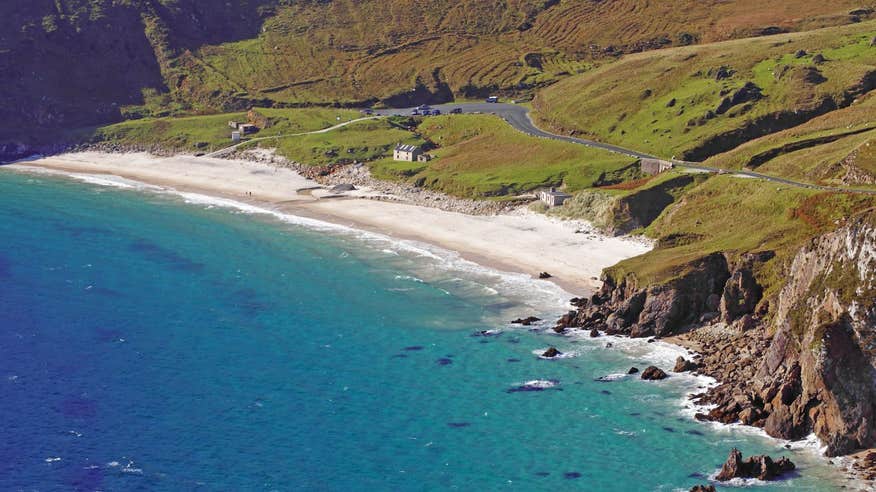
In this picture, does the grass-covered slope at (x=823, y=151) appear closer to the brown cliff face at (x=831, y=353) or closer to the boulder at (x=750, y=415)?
the brown cliff face at (x=831, y=353)

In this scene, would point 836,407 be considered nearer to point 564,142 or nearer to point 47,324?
point 47,324

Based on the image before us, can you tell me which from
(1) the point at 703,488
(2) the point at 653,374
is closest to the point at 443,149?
(2) the point at 653,374

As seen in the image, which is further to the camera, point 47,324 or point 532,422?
point 47,324

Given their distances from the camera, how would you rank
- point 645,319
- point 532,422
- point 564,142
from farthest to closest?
point 564,142 → point 645,319 → point 532,422

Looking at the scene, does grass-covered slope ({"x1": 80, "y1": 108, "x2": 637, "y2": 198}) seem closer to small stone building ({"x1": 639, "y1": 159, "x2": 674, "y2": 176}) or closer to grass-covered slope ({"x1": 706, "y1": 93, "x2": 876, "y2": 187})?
small stone building ({"x1": 639, "y1": 159, "x2": 674, "y2": 176})

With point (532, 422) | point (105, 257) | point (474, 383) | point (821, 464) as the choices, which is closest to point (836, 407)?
point (821, 464)

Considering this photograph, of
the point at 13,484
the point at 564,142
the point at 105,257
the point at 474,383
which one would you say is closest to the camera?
the point at 13,484

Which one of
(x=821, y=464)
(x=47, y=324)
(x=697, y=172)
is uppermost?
(x=697, y=172)
